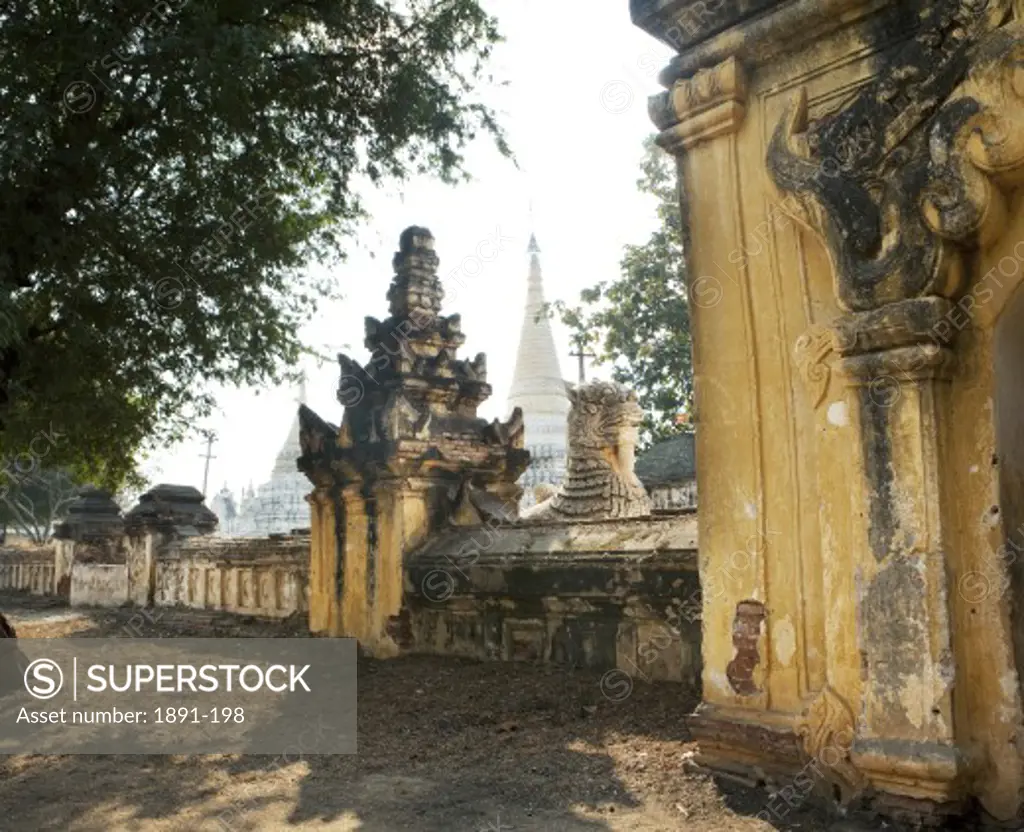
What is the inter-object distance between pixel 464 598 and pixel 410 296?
A: 9.49 feet

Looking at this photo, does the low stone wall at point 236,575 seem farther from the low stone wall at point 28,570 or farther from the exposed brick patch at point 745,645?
the exposed brick patch at point 745,645

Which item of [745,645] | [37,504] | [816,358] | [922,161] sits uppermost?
[37,504]

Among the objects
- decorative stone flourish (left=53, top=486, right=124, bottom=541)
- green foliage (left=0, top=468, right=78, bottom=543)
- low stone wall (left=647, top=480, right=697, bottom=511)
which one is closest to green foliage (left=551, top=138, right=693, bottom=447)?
low stone wall (left=647, top=480, right=697, bottom=511)

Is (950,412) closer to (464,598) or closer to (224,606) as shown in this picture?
(464,598)

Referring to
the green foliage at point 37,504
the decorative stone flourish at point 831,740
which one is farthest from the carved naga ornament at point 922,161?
the green foliage at point 37,504

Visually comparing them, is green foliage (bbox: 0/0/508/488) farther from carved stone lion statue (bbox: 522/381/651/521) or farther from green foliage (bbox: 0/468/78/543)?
green foliage (bbox: 0/468/78/543)

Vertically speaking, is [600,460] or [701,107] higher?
[701,107]

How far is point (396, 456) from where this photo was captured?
7.71m

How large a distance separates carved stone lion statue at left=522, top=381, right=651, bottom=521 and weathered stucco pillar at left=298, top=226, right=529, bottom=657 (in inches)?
39.1

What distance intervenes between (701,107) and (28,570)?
18.2m

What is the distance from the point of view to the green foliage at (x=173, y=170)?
6.70 metres

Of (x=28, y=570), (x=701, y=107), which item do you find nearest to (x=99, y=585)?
(x=28, y=570)

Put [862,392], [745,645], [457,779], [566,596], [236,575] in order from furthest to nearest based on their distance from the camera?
[236,575]
[566,596]
[457,779]
[745,645]
[862,392]

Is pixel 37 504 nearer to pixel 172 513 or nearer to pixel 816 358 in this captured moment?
pixel 172 513
